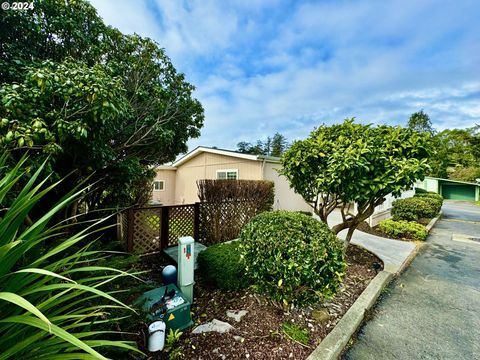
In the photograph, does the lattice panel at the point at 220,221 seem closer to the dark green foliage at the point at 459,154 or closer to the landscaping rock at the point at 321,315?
the landscaping rock at the point at 321,315

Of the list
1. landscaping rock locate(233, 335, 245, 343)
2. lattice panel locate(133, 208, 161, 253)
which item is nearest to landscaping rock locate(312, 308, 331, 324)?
landscaping rock locate(233, 335, 245, 343)

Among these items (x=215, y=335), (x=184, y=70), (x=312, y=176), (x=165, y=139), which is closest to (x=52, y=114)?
(x=165, y=139)

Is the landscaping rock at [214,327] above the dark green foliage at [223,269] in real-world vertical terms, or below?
below

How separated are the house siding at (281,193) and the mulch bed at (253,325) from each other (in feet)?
21.3

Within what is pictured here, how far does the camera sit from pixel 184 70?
5.20m

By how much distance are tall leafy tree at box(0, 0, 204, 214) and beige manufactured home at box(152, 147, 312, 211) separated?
174 inches

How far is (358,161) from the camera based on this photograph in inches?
134

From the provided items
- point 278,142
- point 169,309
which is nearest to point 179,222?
point 169,309

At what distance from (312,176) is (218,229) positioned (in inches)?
125

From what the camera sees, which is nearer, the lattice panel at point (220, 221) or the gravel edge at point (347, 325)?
the gravel edge at point (347, 325)

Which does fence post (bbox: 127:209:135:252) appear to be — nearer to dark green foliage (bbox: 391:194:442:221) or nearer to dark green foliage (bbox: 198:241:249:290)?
dark green foliage (bbox: 198:241:249:290)

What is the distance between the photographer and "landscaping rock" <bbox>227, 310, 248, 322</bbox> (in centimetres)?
266

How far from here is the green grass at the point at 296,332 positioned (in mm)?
2283

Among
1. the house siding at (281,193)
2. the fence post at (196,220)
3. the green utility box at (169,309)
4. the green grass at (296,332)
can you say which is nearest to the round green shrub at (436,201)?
the house siding at (281,193)
